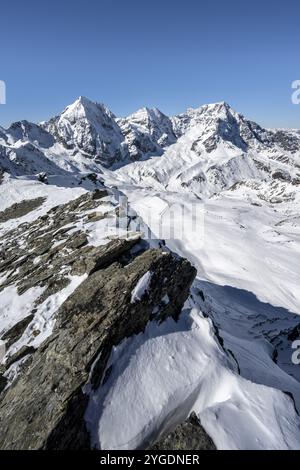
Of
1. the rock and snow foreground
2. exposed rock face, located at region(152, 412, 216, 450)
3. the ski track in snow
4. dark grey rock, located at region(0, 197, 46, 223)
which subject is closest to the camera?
exposed rock face, located at region(152, 412, 216, 450)

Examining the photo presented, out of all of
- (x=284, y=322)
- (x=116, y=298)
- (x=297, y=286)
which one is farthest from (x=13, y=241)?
(x=297, y=286)

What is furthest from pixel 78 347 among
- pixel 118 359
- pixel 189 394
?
pixel 189 394

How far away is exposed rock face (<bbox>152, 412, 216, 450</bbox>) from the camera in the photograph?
916 cm

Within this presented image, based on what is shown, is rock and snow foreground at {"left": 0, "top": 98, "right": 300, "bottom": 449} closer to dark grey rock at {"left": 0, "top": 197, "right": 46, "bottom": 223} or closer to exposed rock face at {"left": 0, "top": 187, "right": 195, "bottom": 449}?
exposed rock face at {"left": 0, "top": 187, "right": 195, "bottom": 449}

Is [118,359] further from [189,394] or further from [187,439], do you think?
[187,439]

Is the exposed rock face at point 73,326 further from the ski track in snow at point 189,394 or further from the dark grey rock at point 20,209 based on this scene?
the dark grey rock at point 20,209

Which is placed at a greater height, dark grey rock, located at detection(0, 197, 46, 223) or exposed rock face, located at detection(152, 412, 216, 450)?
dark grey rock, located at detection(0, 197, 46, 223)

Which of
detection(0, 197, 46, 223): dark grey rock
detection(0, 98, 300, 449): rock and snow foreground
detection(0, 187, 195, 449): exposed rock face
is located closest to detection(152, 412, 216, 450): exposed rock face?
detection(0, 98, 300, 449): rock and snow foreground

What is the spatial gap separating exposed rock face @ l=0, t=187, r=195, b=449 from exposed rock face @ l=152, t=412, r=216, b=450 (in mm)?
2108

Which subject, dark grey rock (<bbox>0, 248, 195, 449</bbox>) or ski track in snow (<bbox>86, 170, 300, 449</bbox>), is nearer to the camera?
dark grey rock (<bbox>0, 248, 195, 449</bbox>)

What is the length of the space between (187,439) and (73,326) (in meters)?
5.09

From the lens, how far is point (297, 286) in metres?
50.6

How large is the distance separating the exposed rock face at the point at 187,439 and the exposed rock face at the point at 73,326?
211 centimetres

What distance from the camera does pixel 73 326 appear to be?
12.1 meters
